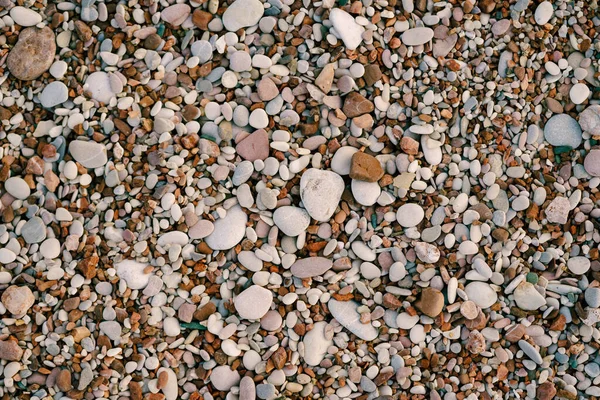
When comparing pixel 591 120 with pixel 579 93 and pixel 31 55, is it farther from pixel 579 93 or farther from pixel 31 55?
pixel 31 55

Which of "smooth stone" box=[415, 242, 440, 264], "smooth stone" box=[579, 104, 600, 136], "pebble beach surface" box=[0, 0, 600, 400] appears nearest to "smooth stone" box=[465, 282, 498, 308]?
"pebble beach surface" box=[0, 0, 600, 400]

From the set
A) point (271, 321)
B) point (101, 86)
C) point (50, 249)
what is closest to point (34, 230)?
point (50, 249)

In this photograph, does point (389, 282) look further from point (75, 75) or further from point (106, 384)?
point (75, 75)

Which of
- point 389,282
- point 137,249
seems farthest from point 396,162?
point 137,249

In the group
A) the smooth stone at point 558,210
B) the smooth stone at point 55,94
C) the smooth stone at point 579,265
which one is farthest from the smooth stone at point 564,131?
the smooth stone at point 55,94

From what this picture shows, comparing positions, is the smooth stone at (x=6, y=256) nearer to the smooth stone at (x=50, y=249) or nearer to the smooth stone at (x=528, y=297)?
the smooth stone at (x=50, y=249)

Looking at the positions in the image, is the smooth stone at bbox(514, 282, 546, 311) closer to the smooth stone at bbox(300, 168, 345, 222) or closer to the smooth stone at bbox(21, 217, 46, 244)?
the smooth stone at bbox(300, 168, 345, 222)
